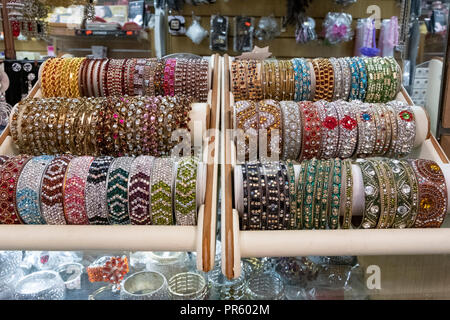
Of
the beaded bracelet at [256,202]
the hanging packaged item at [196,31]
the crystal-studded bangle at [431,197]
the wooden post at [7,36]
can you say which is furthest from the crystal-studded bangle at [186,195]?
the hanging packaged item at [196,31]

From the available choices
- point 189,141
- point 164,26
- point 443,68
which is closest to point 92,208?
point 189,141

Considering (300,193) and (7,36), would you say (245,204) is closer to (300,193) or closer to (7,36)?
(300,193)

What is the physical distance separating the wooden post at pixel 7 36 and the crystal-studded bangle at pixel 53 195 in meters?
0.72

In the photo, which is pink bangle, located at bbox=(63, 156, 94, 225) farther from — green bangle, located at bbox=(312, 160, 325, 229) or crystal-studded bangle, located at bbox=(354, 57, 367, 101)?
crystal-studded bangle, located at bbox=(354, 57, 367, 101)

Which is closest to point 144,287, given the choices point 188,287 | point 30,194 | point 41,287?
point 188,287

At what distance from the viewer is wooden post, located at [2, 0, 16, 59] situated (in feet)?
3.93

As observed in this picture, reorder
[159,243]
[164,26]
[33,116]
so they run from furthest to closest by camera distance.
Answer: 1. [164,26]
2. [33,116]
3. [159,243]

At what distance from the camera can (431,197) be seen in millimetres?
Answer: 688

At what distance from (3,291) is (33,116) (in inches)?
19.4

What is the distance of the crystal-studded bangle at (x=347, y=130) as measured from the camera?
808 mm

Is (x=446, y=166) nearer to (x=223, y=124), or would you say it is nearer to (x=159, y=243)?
(x=223, y=124)

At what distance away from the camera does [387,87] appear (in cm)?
93

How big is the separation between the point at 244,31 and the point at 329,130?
69.7 inches

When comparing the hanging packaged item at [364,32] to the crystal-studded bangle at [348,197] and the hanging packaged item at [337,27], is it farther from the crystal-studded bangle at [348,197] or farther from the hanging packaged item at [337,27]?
the crystal-studded bangle at [348,197]
